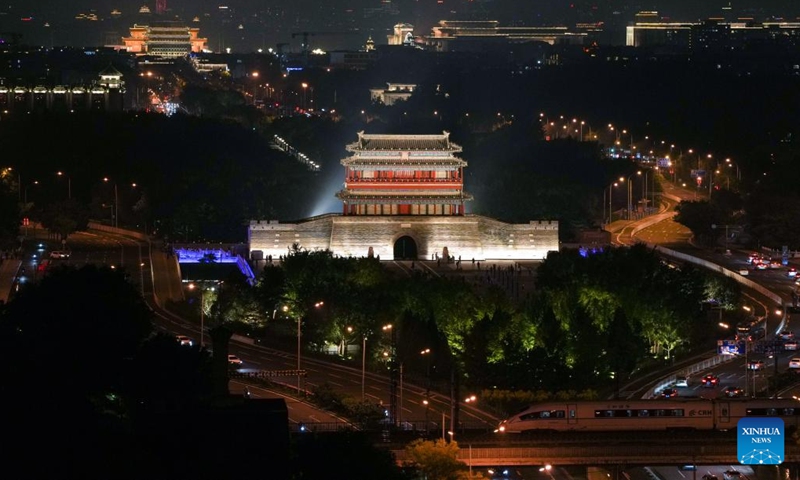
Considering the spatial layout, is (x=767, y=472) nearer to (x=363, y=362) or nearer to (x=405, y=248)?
(x=363, y=362)

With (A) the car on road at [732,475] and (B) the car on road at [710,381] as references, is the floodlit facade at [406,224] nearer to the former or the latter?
(B) the car on road at [710,381]

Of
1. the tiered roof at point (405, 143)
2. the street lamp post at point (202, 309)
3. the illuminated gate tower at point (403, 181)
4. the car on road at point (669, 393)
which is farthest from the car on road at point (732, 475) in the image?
the tiered roof at point (405, 143)

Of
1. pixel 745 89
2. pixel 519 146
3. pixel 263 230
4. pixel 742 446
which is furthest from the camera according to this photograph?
pixel 745 89

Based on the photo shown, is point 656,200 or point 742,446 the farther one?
point 656,200

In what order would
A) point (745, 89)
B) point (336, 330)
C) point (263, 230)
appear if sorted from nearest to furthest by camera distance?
1. point (336, 330)
2. point (263, 230)
3. point (745, 89)

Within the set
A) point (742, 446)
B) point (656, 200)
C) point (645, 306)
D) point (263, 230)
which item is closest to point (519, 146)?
point (656, 200)

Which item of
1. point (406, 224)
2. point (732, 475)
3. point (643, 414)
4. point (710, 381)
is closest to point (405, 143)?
point (406, 224)

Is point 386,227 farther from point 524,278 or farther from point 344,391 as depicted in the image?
point 344,391
